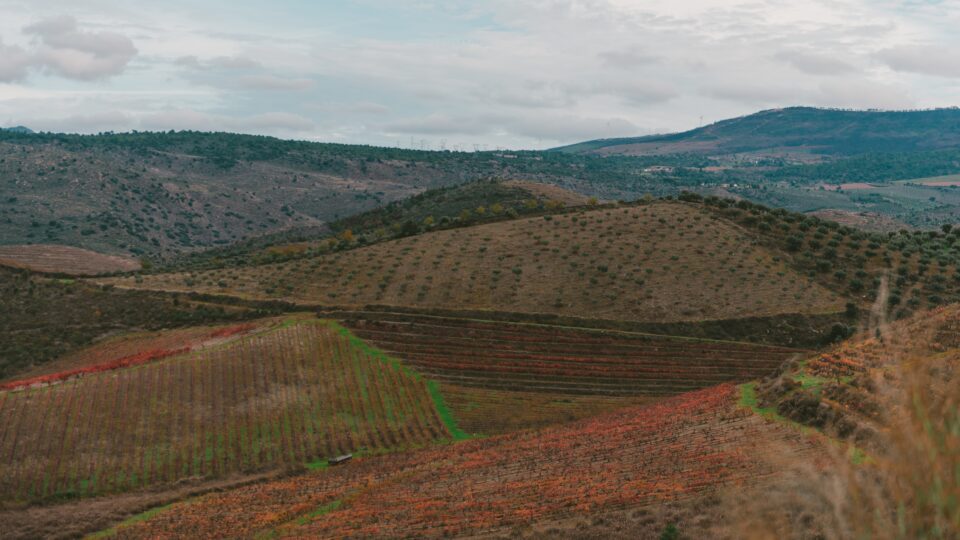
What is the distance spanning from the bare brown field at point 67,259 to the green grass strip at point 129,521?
320 ft

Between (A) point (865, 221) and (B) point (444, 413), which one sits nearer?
(B) point (444, 413)

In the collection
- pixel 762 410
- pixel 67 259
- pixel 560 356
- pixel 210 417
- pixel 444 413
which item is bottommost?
pixel 444 413

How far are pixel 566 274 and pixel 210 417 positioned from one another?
43252 mm

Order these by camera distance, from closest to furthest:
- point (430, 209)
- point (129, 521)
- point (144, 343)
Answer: point (129, 521)
point (144, 343)
point (430, 209)

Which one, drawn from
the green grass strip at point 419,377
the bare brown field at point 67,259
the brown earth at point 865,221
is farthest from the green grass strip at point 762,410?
the brown earth at point 865,221

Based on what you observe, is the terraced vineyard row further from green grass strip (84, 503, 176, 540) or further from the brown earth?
the brown earth

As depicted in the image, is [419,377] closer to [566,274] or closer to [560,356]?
[560,356]

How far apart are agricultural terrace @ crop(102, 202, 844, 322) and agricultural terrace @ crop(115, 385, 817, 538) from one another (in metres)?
32.7

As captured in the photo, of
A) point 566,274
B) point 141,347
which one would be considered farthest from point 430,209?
point 141,347

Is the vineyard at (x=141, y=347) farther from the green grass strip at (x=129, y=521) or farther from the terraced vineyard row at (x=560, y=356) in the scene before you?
the green grass strip at (x=129, y=521)

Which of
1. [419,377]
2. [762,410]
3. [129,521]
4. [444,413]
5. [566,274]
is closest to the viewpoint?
[762,410]

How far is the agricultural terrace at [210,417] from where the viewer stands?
4400 cm

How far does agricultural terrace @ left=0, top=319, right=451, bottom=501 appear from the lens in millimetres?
44000

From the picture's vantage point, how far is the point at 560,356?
214 feet
